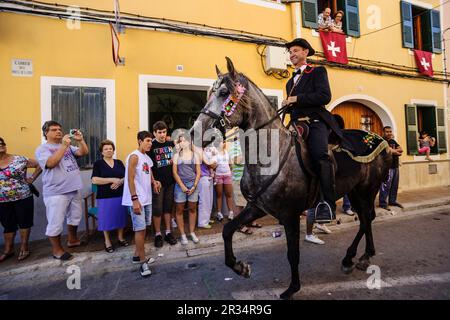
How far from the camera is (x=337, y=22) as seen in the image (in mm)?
8141

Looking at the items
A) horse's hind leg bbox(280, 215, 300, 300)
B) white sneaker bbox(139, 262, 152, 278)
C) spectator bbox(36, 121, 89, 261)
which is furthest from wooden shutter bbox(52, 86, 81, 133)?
horse's hind leg bbox(280, 215, 300, 300)

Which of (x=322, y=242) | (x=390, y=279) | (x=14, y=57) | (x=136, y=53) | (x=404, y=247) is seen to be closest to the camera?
(x=390, y=279)

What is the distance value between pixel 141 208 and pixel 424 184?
35.3ft

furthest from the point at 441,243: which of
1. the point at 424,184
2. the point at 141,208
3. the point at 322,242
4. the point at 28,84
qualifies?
the point at 28,84

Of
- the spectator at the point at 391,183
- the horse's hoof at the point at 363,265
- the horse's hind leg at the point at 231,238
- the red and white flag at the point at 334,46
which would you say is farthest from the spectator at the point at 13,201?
the red and white flag at the point at 334,46

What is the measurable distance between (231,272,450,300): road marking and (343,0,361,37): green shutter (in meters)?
7.79

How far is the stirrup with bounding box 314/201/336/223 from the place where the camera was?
285 cm

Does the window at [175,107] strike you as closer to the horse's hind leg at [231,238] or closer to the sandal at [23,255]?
the sandal at [23,255]

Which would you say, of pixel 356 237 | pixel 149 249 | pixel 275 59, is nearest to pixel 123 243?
pixel 149 249

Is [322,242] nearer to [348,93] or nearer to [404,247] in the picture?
[404,247]

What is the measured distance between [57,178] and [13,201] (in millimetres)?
862

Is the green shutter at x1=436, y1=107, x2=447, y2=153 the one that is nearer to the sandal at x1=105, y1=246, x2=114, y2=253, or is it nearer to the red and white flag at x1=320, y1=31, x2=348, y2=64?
the red and white flag at x1=320, y1=31, x2=348, y2=64

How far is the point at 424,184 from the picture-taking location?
31.4ft
